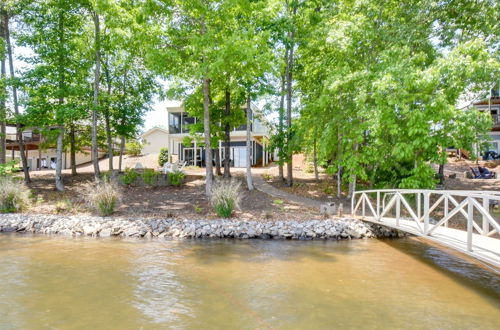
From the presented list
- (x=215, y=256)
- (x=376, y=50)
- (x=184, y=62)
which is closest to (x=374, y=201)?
(x=376, y=50)

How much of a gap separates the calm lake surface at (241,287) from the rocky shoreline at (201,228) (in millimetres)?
974

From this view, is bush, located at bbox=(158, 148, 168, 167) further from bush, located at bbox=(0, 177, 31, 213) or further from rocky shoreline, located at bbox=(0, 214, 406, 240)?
rocky shoreline, located at bbox=(0, 214, 406, 240)

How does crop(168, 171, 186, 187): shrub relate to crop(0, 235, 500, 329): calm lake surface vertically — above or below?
above

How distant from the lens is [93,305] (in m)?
4.89

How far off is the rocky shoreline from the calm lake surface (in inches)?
38.4

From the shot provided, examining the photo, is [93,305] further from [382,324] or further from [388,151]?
[388,151]

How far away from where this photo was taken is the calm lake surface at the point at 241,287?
448 cm

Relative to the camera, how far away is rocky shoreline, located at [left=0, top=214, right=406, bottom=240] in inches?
377

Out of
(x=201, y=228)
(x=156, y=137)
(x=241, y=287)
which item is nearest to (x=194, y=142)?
(x=156, y=137)

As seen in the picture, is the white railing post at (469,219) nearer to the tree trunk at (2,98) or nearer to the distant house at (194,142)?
the tree trunk at (2,98)

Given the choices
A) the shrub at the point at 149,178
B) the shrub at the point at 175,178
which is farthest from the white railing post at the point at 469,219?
the shrub at the point at 149,178

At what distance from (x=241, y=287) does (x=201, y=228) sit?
4.30 m

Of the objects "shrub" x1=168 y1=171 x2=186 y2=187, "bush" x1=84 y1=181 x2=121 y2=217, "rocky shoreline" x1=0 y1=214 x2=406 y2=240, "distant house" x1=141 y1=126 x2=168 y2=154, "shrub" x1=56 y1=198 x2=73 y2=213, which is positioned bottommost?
"rocky shoreline" x1=0 y1=214 x2=406 y2=240

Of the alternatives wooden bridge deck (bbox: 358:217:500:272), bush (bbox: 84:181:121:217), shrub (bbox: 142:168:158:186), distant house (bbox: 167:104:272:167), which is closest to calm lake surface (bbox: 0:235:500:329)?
wooden bridge deck (bbox: 358:217:500:272)
